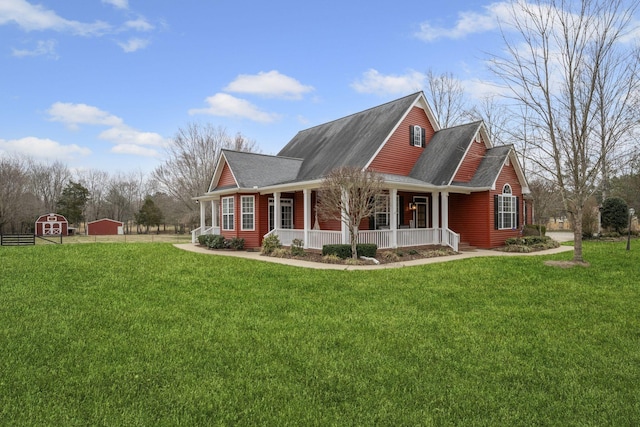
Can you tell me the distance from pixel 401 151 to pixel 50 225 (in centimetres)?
4438

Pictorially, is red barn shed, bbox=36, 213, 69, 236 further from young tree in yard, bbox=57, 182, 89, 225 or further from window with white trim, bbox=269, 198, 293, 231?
window with white trim, bbox=269, 198, 293, 231

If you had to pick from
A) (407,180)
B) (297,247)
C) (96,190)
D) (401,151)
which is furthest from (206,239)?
(96,190)

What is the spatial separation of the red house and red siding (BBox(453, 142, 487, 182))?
5cm

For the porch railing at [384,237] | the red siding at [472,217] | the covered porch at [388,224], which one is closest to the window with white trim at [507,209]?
the red siding at [472,217]

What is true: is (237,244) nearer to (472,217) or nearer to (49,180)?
(472,217)

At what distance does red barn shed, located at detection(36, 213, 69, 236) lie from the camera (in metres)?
43.2

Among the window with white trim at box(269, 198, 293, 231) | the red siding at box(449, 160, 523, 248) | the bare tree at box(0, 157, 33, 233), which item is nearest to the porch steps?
the red siding at box(449, 160, 523, 248)

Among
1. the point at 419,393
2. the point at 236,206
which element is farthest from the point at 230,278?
the point at 236,206

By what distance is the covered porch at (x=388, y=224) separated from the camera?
1492 cm

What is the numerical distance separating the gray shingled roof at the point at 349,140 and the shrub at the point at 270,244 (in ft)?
11.0

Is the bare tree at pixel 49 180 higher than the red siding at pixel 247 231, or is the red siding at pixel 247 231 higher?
the bare tree at pixel 49 180

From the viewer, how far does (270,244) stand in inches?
627

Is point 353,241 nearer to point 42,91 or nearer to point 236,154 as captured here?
point 236,154

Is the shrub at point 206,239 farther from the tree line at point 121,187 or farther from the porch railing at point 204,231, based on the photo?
the tree line at point 121,187
